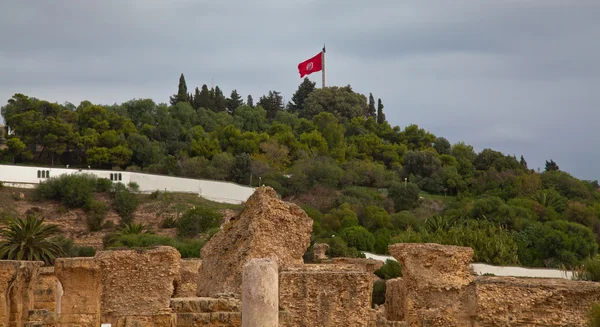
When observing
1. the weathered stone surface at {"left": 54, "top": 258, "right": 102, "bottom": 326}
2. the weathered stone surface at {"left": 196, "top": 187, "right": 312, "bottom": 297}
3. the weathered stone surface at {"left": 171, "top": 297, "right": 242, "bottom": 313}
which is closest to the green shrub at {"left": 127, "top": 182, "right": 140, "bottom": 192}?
the weathered stone surface at {"left": 196, "top": 187, "right": 312, "bottom": 297}

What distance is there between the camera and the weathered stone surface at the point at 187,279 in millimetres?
21355

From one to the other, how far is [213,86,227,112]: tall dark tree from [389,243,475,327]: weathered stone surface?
9665 centimetres

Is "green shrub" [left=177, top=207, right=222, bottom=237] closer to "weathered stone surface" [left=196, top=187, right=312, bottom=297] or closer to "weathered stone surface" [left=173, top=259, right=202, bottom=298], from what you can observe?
"weathered stone surface" [left=173, top=259, right=202, bottom=298]

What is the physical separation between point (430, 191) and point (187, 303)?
2897 inches

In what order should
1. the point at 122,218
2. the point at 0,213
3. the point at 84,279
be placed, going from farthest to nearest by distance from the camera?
the point at 122,218 < the point at 0,213 < the point at 84,279

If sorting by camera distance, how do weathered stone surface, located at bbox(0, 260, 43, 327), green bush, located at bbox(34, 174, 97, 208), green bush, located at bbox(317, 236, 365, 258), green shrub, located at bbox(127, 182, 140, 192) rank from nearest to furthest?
weathered stone surface, located at bbox(0, 260, 43, 327) → green bush, located at bbox(317, 236, 365, 258) → green bush, located at bbox(34, 174, 97, 208) → green shrub, located at bbox(127, 182, 140, 192)

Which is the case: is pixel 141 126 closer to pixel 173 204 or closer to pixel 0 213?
pixel 173 204

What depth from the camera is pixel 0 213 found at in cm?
6328

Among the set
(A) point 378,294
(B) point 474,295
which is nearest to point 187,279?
(B) point 474,295

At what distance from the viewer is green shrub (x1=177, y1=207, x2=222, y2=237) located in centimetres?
6322

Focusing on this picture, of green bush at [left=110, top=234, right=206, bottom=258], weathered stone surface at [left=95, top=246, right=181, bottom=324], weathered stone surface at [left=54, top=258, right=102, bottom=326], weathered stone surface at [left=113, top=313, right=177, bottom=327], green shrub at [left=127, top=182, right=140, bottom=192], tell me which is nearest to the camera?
weathered stone surface at [left=113, top=313, right=177, bottom=327]

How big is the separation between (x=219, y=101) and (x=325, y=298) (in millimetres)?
101809

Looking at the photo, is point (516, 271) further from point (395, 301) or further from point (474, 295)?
point (474, 295)

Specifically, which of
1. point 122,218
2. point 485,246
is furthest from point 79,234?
point 485,246
